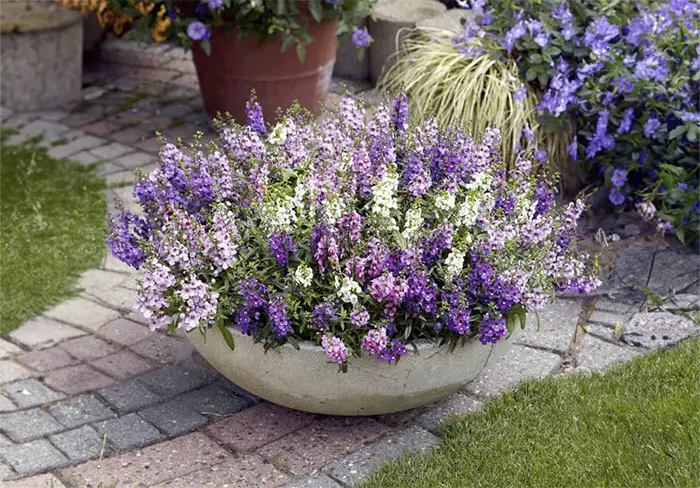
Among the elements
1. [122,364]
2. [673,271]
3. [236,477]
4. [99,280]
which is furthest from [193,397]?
[673,271]

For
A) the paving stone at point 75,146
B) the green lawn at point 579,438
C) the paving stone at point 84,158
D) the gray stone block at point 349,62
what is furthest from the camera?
the gray stone block at point 349,62

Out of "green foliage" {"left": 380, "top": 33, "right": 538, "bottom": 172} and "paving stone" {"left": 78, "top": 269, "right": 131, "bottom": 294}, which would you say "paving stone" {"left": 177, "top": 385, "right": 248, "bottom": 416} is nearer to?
"paving stone" {"left": 78, "top": 269, "right": 131, "bottom": 294}

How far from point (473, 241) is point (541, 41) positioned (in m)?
1.72

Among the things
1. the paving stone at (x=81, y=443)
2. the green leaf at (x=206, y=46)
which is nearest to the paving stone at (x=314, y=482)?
the paving stone at (x=81, y=443)

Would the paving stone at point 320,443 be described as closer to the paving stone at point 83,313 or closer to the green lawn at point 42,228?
the paving stone at point 83,313

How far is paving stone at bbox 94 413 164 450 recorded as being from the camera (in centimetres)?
312

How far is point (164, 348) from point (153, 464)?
28.7 inches

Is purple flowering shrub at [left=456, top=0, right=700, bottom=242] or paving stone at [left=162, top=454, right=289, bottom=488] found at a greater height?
purple flowering shrub at [left=456, top=0, right=700, bottom=242]

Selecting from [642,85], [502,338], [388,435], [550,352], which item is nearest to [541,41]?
[642,85]

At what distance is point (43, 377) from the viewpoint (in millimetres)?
3486

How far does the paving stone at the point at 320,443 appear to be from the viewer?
3.03 m

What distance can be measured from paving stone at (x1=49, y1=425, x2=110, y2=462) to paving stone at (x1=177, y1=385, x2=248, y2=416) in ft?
1.07

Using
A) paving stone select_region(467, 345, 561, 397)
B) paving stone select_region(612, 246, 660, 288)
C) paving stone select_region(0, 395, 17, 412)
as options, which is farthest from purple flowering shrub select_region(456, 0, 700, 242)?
paving stone select_region(0, 395, 17, 412)

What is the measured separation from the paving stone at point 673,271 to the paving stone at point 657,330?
7.4 inches
